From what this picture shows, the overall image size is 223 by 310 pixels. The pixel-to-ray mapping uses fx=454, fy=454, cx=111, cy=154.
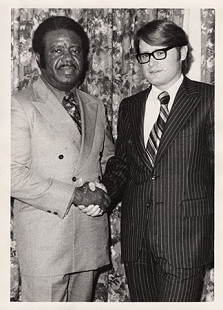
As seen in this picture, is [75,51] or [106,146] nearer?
[75,51]

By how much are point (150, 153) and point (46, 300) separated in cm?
55

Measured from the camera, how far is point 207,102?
4.45ft

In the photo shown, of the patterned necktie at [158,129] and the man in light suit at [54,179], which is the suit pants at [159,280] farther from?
the patterned necktie at [158,129]

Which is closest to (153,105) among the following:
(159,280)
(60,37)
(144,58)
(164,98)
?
(164,98)

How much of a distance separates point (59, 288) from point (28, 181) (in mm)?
350

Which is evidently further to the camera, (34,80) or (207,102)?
(34,80)

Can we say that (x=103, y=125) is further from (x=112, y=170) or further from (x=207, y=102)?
(x=207, y=102)

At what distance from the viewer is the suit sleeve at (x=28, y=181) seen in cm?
136

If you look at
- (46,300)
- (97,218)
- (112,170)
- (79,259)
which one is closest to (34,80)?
(112,170)

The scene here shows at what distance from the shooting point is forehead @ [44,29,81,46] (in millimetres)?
1404

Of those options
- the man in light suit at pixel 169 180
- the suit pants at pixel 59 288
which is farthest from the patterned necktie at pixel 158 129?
the suit pants at pixel 59 288

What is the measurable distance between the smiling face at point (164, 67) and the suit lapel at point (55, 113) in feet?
0.94

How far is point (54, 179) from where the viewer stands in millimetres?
1388

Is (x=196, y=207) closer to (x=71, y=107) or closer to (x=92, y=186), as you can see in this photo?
(x=92, y=186)
